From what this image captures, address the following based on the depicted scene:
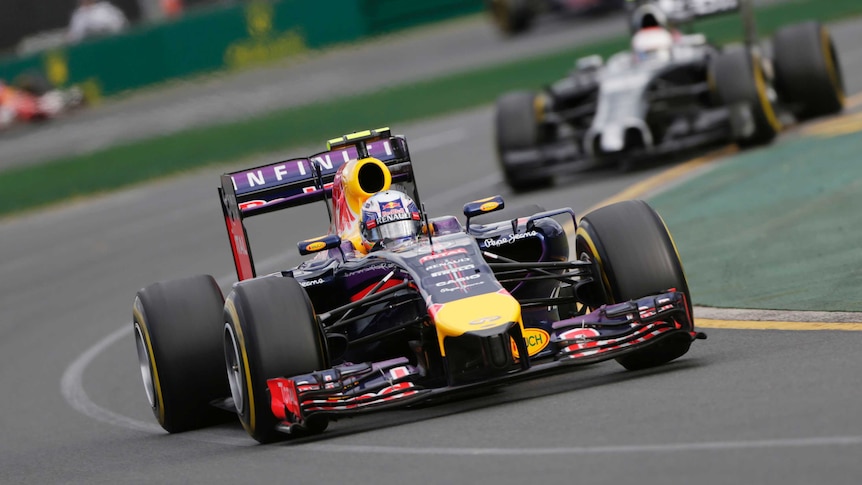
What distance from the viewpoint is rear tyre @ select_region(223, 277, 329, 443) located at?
8375mm

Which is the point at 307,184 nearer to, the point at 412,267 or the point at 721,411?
the point at 412,267

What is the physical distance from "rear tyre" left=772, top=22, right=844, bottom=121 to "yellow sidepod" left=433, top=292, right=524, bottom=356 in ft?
36.6

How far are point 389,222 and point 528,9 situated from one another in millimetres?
28591

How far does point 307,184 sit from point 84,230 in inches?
492

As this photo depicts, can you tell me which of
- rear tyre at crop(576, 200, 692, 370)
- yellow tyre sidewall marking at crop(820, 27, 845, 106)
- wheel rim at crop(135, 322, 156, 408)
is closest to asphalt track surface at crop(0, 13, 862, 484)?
rear tyre at crop(576, 200, 692, 370)

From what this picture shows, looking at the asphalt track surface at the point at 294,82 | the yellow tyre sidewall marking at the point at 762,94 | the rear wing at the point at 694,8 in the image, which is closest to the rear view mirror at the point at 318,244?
the yellow tyre sidewall marking at the point at 762,94

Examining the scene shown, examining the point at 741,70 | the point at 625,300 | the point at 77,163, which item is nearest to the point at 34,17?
the point at 77,163

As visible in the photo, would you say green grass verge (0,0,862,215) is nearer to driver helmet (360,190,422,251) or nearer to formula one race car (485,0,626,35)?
formula one race car (485,0,626,35)

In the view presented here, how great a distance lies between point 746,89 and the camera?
17.3 m

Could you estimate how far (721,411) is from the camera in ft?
23.7

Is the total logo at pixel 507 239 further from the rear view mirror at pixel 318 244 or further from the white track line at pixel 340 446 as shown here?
the white track line at pixel 340 446

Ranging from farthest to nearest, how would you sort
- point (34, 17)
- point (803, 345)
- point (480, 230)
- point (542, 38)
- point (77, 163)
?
point (34, 17)
point (542, 38)
point (77, 163)
point (480, 230)
point (803, 345)

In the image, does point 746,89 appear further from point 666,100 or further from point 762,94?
point 666,100

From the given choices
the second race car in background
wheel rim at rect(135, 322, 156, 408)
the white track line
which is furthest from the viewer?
the second race car in background
